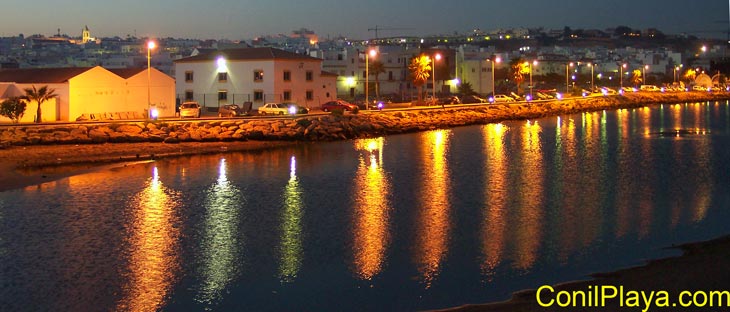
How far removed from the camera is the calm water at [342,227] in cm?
1338

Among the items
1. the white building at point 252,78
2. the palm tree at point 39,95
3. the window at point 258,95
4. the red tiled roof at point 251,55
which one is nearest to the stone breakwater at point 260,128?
the palm tree at point 39,95

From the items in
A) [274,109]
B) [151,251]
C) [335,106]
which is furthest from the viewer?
[335,106]

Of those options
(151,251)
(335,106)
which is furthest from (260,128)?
(151,251)

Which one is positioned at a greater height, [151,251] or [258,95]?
[258,95]

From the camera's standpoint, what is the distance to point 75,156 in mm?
30234

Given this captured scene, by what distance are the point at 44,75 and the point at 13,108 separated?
11.8 ft

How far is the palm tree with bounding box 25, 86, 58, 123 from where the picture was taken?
36062 millimetres

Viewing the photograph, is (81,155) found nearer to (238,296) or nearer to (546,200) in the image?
(546,200)

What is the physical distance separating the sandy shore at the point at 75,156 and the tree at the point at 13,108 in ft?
15.3

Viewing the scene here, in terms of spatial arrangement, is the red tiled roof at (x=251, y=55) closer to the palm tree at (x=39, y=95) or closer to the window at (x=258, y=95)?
the window at (x=258, y=95)

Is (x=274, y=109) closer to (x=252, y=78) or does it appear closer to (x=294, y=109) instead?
(x=294, y=109)

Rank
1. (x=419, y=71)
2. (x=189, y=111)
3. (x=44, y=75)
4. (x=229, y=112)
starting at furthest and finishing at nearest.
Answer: (x=419, y=71) < (x=229, y=112) < (x=189, y=111) < (x=44, y=75)

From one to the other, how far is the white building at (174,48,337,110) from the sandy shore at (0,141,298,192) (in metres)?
14.2

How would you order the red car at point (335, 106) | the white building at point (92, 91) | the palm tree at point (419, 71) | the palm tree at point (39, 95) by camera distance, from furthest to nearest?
the palm tree at point (419, 71) → the red car at point (335, 106) → the white building at point (92, 91) → the palm tree at point (39, 95)
